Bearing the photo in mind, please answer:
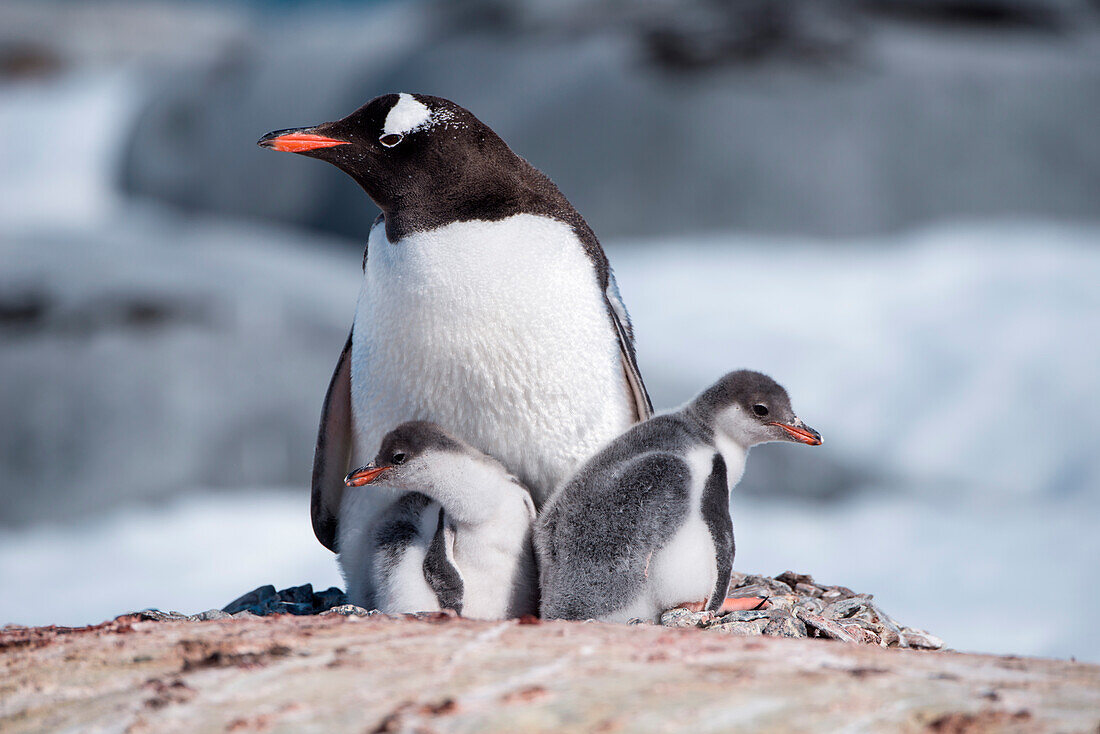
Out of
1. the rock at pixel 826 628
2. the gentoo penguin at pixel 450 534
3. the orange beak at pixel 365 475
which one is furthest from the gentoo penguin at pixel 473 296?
the rock at pixel 826 628

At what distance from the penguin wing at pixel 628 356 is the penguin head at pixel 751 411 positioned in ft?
0.46

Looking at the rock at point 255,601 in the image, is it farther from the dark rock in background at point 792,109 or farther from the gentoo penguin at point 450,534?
the dark rock in background at point 792,109

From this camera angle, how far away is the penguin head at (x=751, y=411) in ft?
6.06

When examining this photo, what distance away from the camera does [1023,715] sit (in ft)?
3.56

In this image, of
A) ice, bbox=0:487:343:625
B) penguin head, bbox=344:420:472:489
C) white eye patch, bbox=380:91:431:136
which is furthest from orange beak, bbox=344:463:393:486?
ice, bbox=0:487:343:625

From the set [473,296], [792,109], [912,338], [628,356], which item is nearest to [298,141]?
[473,296]

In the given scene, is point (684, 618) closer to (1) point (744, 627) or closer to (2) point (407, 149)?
(1) point (744, 627)

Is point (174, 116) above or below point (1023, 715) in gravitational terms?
above

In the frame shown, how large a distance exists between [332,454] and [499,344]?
47 cm

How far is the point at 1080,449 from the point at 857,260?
8.39 feet

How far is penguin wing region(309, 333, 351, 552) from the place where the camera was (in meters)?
2.09

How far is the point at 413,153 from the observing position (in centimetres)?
182

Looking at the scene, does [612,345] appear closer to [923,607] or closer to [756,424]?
[756,424]

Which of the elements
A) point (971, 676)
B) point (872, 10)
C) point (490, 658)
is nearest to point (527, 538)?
point (490, 658)
